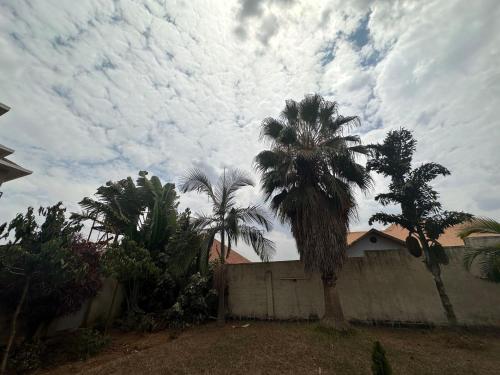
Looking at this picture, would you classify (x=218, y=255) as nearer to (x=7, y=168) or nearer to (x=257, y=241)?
(x=257, y=241)

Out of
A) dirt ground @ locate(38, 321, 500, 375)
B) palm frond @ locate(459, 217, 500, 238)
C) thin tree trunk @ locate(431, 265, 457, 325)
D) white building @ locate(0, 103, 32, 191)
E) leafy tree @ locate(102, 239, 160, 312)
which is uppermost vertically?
white building @ locate(0, 103, 32, 191)

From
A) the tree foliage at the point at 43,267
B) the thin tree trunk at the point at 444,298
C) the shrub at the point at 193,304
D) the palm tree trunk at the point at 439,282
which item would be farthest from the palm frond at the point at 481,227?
the tree foliage at the point at 43,267

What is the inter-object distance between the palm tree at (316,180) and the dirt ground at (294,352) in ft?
4.52

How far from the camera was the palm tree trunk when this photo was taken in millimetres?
6754

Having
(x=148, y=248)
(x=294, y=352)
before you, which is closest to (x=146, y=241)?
(x=148, y=248)

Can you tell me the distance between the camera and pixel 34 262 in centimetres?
502

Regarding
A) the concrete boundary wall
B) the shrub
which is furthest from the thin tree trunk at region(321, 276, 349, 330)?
the shrub

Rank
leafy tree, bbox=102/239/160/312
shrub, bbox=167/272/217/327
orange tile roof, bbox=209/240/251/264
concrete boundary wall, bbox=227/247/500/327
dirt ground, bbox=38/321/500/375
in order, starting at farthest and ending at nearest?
orange tile roof, bbox=209/240/251/264 < shrub, bbox=167/272/217/327 < leafy tree, bbox=102/239/160/312 < concrete boundary wall, bbox=227/247/500/327 < dirt ground, bbox=38/321/500/375

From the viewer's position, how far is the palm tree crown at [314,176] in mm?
7117

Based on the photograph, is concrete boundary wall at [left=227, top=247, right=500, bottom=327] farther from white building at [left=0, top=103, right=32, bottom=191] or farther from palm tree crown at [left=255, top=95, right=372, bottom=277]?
white building at [left=0, top=103, right=32, bottom=191]

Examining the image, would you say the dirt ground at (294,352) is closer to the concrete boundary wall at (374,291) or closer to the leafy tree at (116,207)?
the concrete boundary wall at (374,291)

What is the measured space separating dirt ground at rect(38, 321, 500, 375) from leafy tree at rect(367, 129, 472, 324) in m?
1.52

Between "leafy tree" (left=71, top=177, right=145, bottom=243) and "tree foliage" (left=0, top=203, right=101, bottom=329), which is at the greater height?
"leafy tree" (left=71, top=177, right=145, bottom=243)

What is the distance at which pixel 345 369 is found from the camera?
4.35 m
